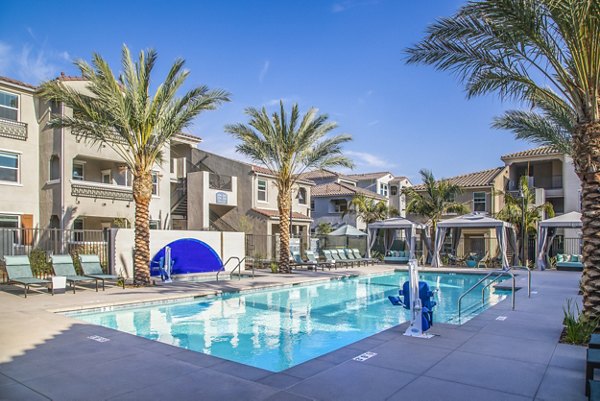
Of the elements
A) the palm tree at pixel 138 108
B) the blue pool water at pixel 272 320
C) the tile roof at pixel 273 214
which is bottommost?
the blue pool water at pixel 272 320

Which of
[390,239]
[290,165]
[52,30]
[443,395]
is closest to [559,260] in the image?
[390,239]

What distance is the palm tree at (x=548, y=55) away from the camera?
27.1ft

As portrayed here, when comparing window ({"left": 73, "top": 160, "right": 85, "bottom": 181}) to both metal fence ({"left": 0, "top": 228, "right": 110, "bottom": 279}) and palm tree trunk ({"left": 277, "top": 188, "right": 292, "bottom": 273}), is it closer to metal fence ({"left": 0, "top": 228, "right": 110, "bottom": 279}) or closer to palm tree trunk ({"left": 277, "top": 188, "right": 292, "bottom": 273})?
metal fence ({"left": 0, "top": 228, "right": 110, "bottom": 279})

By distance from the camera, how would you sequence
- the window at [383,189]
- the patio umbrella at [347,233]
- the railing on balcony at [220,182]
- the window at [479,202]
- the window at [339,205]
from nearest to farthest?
the patio umbrella at [347,233]
the railing on balcony at [220,182]
the window at [479,202]
the window at [339,205]
the window at [383,189]

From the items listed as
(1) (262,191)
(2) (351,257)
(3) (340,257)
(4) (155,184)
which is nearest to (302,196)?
(1) (262,191)

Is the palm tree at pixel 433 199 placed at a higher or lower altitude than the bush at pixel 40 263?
higher

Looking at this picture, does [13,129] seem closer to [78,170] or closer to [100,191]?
[78,170]

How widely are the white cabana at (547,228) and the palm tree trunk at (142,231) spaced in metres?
20.9

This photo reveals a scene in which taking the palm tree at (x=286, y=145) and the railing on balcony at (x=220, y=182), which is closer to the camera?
the palm tree at (x=286, y=145)

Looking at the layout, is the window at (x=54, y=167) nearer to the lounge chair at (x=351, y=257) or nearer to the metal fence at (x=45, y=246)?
the metal fence at (x=45, y=246)

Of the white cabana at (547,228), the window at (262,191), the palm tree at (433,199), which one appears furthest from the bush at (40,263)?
the white cabana at (547,228)

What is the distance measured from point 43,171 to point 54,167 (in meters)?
0.66

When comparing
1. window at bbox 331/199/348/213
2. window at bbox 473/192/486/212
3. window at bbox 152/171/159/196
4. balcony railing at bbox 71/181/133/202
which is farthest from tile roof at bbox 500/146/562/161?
balcony railing at bbox 71/181/133/202

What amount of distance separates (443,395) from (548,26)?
23.6ft
